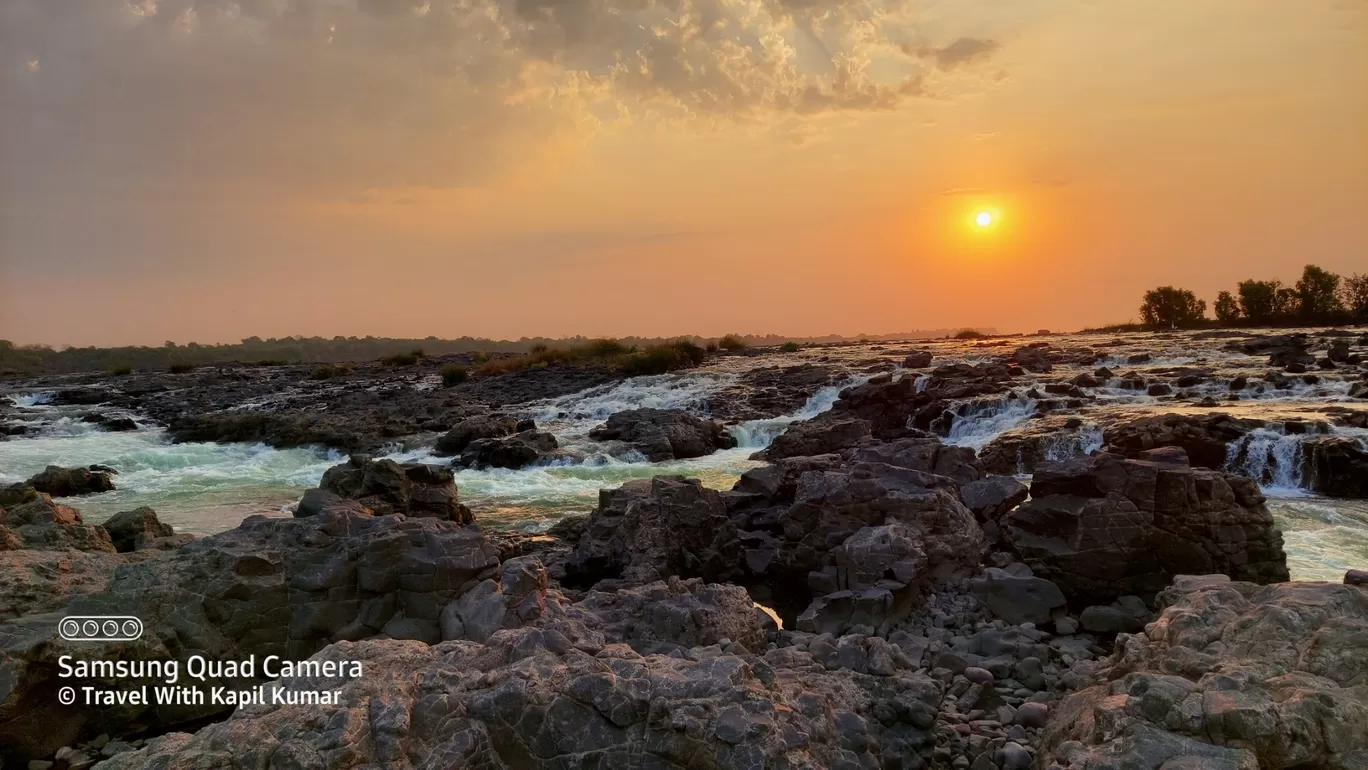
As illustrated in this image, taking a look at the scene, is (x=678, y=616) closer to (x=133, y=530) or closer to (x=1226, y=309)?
(x=133, y=530)

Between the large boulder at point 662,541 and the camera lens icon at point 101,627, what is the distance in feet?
16.4

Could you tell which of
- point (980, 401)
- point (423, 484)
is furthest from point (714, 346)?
point (423, 484)

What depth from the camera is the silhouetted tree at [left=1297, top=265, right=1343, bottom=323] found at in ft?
190

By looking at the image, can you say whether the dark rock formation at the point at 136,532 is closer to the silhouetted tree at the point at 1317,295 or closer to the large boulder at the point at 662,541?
the large boulder at the point at 662,541

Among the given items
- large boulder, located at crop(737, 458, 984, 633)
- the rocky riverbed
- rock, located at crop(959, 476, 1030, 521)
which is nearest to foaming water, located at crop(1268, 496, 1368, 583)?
the rocky riverbed

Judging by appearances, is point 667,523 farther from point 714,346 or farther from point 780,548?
point 714,346

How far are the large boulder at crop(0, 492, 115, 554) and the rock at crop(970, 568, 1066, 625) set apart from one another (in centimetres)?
1010

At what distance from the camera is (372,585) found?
22.3 ft

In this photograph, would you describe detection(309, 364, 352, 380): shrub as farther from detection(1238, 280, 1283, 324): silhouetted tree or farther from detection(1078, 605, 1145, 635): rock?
detection(1238, 280, 1283, 324): silhouetted tree

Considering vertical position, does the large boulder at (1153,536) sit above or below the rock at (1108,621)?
above

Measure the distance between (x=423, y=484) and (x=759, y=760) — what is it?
11.4 m

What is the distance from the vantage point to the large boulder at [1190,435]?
16.0 meters

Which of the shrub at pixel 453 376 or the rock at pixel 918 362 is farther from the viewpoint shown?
the shrub at pixel 453 376

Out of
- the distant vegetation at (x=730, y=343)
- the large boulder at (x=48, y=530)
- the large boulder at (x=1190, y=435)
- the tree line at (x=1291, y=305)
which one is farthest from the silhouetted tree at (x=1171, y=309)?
the large boulder at (x=48, y=530)
